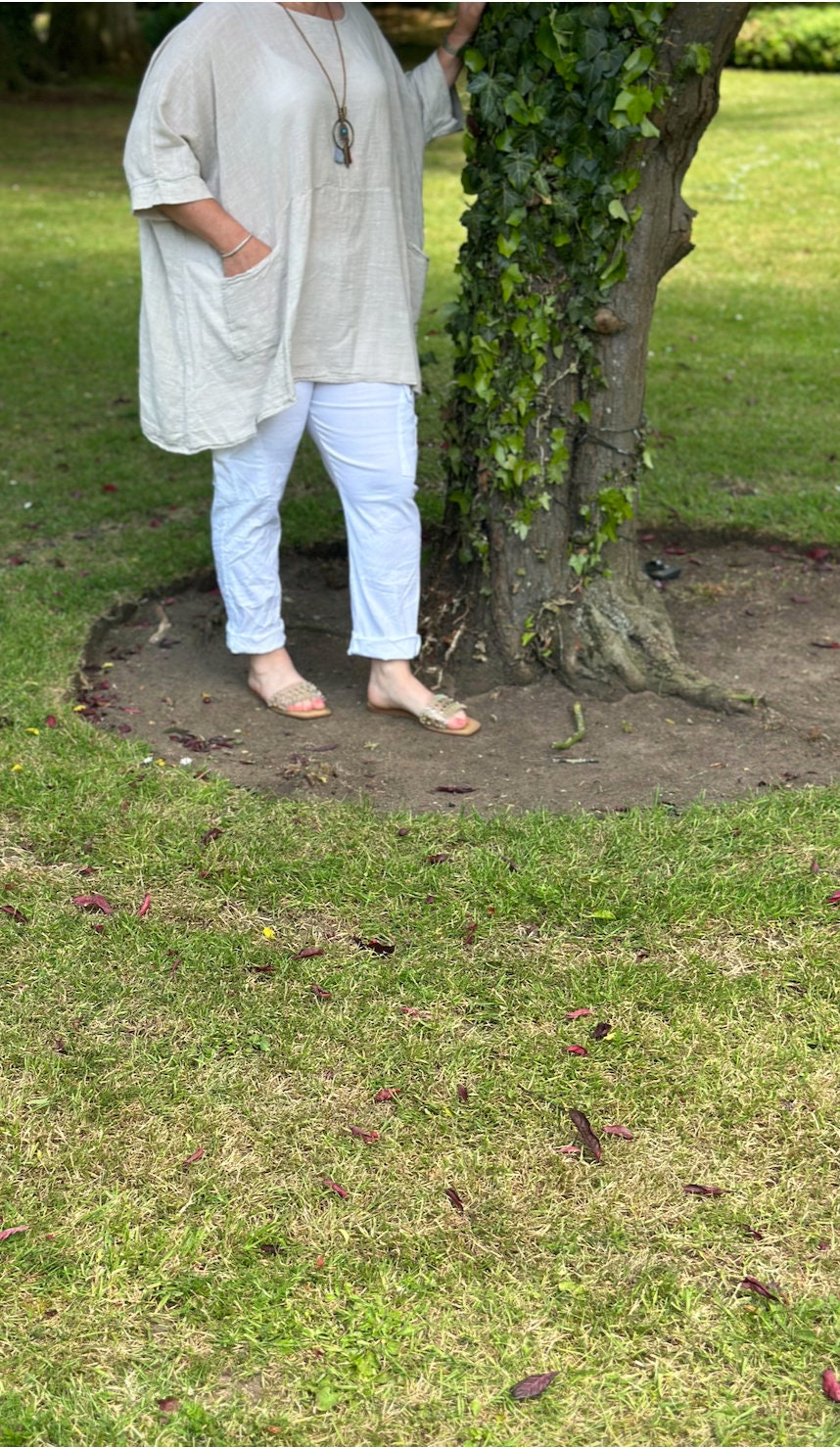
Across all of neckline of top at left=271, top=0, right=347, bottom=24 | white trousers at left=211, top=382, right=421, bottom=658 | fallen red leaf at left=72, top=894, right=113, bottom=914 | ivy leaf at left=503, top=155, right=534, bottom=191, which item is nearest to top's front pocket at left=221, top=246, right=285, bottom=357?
white trousers at left=211, top=382, right=421, bottom=658

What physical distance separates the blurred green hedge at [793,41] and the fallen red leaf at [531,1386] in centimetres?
2539

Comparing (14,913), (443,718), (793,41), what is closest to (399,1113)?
(14,913)

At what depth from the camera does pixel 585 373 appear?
4258 millimetres

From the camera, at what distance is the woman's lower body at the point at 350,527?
4.08m

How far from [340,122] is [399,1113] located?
256 centimetres

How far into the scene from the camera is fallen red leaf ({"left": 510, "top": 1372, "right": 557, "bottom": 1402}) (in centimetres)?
225

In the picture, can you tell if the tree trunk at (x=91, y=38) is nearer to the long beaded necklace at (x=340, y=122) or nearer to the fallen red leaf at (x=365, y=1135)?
the long beaded necklace at (x=340, y=122)

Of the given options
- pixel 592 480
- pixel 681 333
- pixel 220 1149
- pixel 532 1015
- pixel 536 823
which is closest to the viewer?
pixel 220 1149

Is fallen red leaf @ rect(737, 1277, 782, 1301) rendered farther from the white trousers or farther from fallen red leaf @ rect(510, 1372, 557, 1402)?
the white trousers

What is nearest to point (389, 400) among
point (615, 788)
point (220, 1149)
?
point (615, 788)

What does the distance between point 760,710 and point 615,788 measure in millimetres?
643

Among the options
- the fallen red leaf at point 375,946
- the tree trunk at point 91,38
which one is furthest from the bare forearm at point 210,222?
the tree trunk at point 91,38

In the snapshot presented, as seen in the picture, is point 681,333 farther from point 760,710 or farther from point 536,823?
point 536,823

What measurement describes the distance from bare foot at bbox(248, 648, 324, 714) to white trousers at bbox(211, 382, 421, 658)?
0.16 feet
